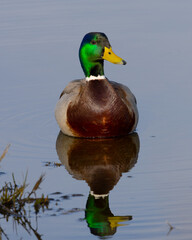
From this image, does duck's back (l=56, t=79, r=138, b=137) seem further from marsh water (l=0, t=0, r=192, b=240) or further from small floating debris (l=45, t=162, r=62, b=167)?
small floating debris (l=45, t=162, r=62, b=167)

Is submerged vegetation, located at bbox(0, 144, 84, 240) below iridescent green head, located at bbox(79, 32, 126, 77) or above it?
below

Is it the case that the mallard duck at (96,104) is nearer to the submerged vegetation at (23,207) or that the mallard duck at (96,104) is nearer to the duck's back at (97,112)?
the duck's back at (97,112)

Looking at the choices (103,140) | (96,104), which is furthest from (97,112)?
(103,140)

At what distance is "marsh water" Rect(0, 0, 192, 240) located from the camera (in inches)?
218

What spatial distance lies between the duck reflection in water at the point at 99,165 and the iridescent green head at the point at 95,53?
0.78m

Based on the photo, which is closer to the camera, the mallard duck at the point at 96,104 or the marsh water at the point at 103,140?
the marsh water at the point at 103,140

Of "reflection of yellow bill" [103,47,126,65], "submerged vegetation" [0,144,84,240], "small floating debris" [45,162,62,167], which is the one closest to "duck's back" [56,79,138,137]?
"reflection of yellow bill" [103,47,126,65]

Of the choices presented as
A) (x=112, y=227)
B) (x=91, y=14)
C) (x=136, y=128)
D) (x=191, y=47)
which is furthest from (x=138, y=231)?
(x=91, y=14)

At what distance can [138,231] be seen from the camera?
525cm

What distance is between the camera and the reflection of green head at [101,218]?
534cm

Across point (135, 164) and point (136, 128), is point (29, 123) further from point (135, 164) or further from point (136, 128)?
point (135, 164)

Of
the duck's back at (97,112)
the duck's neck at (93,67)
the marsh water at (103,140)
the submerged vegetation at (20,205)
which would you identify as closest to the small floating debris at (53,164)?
the marsh water at (103,140)

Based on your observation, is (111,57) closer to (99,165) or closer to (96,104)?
(96,104)

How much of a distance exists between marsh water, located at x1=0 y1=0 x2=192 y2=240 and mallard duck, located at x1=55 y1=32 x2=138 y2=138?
0.13 m
